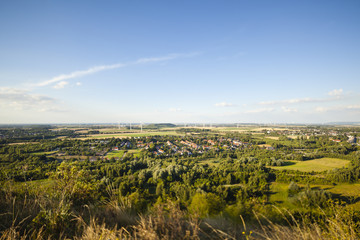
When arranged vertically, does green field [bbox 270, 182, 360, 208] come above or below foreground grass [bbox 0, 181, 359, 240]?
below

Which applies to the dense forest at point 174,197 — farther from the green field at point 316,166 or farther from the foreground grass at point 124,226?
the green field at point 316,166

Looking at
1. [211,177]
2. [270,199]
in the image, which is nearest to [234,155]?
[211,177]

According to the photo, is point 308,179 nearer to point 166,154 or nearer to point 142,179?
point 142,179

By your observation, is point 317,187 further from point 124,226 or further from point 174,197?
point 124,226

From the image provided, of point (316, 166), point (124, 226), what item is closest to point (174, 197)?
point (124, 226)

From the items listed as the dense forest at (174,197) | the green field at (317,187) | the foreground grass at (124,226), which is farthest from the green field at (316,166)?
the foreground grass at (124,226)

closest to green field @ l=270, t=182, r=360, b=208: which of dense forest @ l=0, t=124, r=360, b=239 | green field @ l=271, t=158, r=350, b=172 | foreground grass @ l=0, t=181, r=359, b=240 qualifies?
dense forest @ l=0, t=124, r=360, b=239

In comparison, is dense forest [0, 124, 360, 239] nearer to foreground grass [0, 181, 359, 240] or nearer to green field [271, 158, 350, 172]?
foreground grass [0, 181, 359, 240]

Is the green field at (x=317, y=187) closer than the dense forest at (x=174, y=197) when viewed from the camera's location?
No
